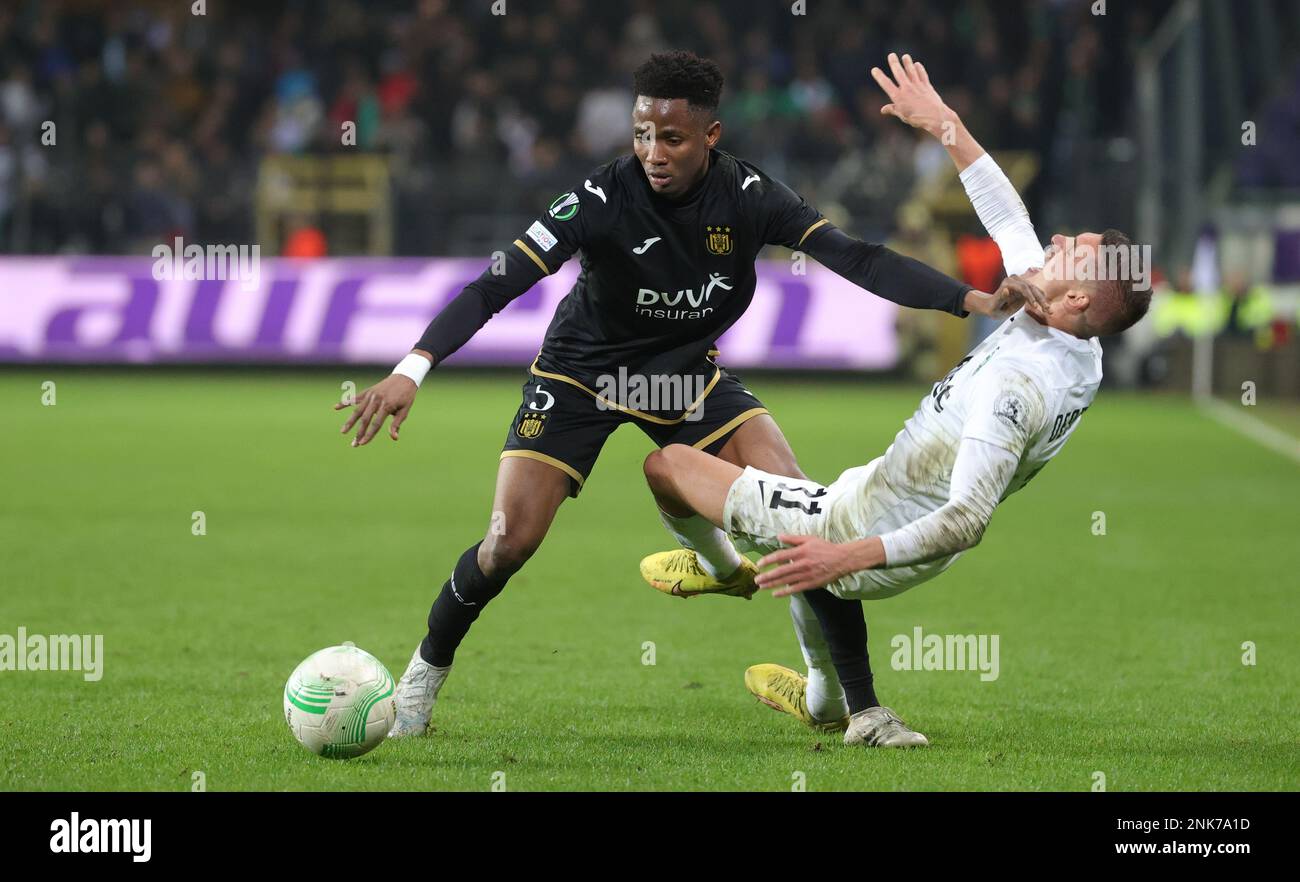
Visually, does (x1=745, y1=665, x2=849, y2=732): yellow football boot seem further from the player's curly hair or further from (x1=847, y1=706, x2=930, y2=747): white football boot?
the player's curly hair

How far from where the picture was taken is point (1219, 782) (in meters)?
5.31

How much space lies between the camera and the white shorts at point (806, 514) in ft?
17.6

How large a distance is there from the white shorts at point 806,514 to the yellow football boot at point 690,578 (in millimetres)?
933

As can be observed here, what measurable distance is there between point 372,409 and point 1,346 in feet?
57.3

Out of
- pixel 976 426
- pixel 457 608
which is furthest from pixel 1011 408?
pixel 457 608

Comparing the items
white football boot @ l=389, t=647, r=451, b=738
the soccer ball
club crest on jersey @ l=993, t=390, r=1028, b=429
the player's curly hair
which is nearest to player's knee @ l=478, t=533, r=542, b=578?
white football boot @ l=389, t=647, r=451, b=738

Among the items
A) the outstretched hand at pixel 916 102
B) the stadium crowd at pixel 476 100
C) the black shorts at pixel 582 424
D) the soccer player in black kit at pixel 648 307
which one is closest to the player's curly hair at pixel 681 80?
the soccer player in black kit at pixel 648 307

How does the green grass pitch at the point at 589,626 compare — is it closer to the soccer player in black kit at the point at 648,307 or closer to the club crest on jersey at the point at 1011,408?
the soccer player in black kit at the point at 648,307

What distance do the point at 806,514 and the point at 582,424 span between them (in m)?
1.08

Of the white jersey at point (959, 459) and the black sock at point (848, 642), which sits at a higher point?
the white jersey at point (959, 459)

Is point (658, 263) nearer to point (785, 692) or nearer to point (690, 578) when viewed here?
point (690, 578)

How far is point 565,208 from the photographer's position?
19.5 feet

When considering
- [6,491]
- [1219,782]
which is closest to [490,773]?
[1219,782]

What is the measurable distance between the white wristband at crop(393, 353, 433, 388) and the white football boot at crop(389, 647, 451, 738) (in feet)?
3.96
